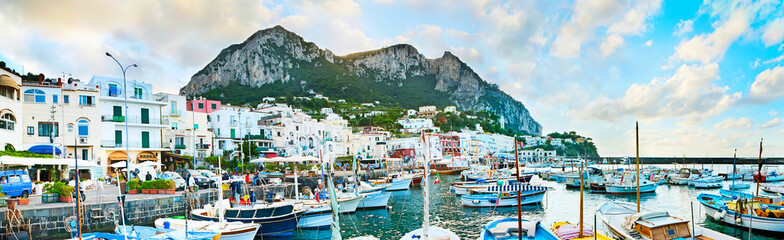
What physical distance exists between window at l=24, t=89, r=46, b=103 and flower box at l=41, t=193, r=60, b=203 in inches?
814

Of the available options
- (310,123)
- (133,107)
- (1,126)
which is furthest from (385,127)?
(1,126)

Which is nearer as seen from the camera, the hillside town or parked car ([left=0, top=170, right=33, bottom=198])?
parked car ([left=0, top=170, right=33, bottom=198])

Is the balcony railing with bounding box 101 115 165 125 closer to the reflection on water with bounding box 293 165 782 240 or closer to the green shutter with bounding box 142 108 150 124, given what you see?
the green shutter with bounding box 142 108 150 124

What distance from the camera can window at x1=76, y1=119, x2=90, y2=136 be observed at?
38.3 meters

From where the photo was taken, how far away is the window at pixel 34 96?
36219 millimetres

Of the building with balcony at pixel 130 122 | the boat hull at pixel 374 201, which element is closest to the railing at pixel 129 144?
the building with balcony at pixel 130 122

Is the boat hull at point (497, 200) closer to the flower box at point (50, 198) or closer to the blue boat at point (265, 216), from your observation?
the blue boat at point (265, 216)

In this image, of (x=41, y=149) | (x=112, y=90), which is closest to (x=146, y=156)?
(x=112, y=90)

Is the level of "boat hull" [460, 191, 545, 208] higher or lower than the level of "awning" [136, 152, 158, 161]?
lower

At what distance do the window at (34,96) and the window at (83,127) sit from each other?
10.5 feet

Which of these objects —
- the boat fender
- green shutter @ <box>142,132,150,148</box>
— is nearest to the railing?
green shutter @ <box>142,132,150,148</box>

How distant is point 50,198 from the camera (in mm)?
21219

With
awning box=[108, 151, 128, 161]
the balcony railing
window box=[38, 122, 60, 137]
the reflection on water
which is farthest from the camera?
the balcony railing

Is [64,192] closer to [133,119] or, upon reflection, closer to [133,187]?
[133,187]
